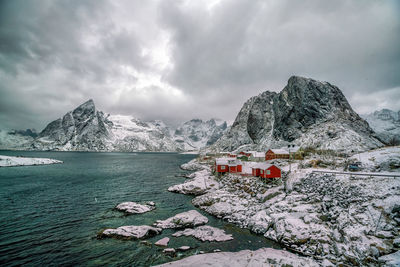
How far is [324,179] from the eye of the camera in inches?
1255

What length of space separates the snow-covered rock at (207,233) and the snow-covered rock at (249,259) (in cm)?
385

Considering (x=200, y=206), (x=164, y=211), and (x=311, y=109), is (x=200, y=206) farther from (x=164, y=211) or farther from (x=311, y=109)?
(x=311, y=109)

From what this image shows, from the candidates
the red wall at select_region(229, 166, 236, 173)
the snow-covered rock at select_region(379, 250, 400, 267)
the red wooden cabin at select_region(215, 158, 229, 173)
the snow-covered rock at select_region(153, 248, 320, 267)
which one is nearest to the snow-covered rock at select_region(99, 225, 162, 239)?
the snow-covered rock at select_region(153, 248, 320, 267)

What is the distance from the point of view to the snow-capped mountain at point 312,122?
94.8 meters

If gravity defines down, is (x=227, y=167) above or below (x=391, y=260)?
above

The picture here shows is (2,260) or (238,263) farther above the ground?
(238,263)

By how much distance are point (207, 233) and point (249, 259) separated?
25.8 feet

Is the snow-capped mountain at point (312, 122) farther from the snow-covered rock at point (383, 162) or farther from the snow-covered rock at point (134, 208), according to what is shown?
the snow-covered rock at point (134, 208)

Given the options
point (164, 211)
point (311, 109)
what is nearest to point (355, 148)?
point (311, 109)

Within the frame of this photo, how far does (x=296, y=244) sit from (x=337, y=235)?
16.2 feet

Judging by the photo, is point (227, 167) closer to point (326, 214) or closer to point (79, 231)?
point (326, 214)

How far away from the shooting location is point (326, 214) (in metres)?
24.5

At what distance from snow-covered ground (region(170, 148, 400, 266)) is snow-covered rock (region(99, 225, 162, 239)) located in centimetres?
1251

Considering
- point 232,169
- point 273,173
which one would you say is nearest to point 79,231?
point 273,173
